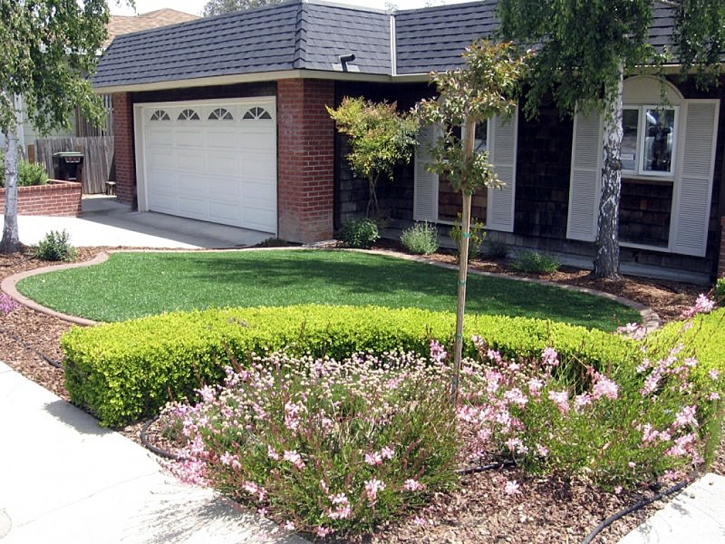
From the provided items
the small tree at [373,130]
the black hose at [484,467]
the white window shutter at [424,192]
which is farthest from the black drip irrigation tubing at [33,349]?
the white window shutter at [424,192]

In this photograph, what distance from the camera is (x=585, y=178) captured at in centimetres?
1234

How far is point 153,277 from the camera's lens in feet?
34.2

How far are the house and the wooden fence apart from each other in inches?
218

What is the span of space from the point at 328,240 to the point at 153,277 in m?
4.27

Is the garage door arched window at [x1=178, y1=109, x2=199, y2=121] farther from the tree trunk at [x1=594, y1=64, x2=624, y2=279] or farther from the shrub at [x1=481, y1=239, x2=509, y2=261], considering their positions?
the tree trunk at [x1=594, y1=64, x2=624, y2=279]

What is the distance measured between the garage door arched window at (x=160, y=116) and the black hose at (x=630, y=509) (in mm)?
14885

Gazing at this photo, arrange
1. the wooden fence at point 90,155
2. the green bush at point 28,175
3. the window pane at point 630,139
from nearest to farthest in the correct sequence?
1. the window pane at point 630,139
2. the green bush at point 28,175
3. the wooden fence at point 90,155

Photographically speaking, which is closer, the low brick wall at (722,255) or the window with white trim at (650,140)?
the low brick wall at (722,255)

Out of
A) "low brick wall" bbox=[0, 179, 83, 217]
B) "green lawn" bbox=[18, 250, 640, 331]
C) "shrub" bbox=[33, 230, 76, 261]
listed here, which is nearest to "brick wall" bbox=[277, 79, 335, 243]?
"green lawn" bbox=[18, 250, 640, 331]

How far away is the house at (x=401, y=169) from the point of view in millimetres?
11273

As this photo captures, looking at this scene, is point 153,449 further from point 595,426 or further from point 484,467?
point 595,426

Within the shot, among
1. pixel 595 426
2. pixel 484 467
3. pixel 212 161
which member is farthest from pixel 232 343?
pixel 212 161

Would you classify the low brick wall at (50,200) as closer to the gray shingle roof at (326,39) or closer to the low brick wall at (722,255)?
the gray shingle roof at (326,39)

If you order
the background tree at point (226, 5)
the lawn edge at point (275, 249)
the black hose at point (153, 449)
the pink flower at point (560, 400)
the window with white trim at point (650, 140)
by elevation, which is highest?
the background tree at point (226, 5)
